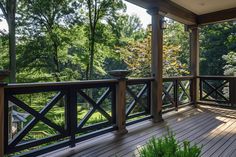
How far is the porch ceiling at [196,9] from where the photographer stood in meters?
4.66

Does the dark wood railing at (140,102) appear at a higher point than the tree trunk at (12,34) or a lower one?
lower

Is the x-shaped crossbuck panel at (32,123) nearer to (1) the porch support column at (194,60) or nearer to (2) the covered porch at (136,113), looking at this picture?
(2) the covered porch at (136,113)

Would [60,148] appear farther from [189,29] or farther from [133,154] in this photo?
[189,29]

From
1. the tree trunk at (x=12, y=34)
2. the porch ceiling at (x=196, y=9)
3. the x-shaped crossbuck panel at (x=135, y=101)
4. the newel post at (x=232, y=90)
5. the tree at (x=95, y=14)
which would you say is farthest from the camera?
the tree at (x=95, y=14)

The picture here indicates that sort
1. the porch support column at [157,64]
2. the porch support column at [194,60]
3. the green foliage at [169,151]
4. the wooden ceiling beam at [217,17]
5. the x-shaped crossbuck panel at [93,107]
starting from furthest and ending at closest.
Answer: the porch support column at [194,60]
the wooden ceiling beam at [217,17]
the porch support column at [157,64]
the x-shaped crossbuck panel at [93,107]
the green foliage at [169,151]

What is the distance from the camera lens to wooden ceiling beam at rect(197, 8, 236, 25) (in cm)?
553

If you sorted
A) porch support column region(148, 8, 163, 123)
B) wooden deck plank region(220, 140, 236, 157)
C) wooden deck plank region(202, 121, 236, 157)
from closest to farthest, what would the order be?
wooden deck plank region(220, 140, 236, 157) < wooden deck plank region(202, 121, 236, 157) < porch support column region(148, 8, 163, 123)

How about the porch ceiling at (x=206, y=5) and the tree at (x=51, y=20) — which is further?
the tree at (x=51, y=20)

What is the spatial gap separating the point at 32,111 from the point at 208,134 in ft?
9.46

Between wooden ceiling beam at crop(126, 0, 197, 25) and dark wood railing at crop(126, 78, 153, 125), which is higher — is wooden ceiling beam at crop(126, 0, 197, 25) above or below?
above

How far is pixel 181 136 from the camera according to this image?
11.8 feet

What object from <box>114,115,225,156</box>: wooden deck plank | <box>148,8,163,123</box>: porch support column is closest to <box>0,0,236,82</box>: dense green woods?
<box>148,8,163,123</box>: porch support column

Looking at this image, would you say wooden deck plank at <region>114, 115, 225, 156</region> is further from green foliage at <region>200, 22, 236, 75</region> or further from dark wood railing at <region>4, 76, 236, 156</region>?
green foliage at <region>200, 22, 236, 75</region>

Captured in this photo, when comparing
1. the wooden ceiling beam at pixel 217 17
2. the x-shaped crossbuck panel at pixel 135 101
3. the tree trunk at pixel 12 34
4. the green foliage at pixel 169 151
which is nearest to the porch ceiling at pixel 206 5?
the wooden ceiling beam at pixel 217 17
